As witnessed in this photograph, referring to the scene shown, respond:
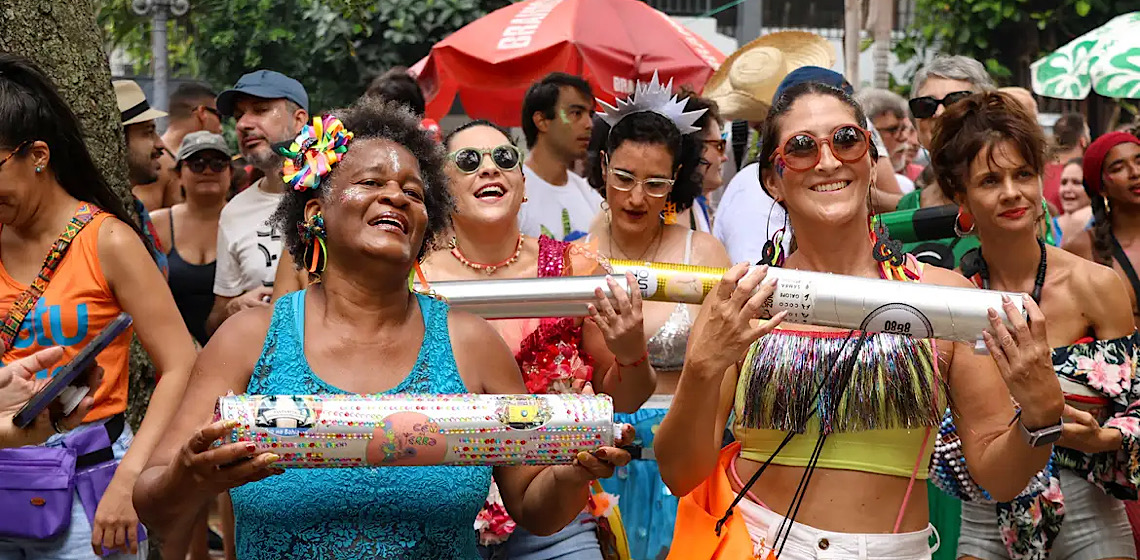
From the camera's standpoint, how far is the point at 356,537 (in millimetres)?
3182

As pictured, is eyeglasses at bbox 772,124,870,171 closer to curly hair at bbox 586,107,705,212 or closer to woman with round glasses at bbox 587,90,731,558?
woman with round glasses at bbox 587,90,731,558

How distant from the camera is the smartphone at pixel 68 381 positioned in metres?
3.53

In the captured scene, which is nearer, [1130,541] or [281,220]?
[281,220]

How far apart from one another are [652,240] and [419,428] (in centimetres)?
295

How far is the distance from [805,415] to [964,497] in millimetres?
1135

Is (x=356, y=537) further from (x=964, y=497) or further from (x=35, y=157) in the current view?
(x=964, y=497)

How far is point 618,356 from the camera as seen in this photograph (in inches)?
160

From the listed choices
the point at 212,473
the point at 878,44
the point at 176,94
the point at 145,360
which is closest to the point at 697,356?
the point at 212,473

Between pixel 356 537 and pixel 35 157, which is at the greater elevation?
pixel 35 157

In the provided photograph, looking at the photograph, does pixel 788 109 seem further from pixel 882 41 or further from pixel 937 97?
pixel 882 41

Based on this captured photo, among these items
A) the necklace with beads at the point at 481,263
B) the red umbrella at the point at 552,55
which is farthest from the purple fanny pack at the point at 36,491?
the red umbrella at the point at 552,55

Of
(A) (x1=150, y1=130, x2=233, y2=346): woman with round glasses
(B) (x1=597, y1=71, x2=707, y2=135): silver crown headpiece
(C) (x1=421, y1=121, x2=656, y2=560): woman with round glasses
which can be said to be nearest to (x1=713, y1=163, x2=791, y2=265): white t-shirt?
(B) (x1=597, y1=71, x2=707, y2=135): silver crown headpiece

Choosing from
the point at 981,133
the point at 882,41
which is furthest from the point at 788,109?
the point at 882,41

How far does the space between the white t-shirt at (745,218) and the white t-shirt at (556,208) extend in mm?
681
